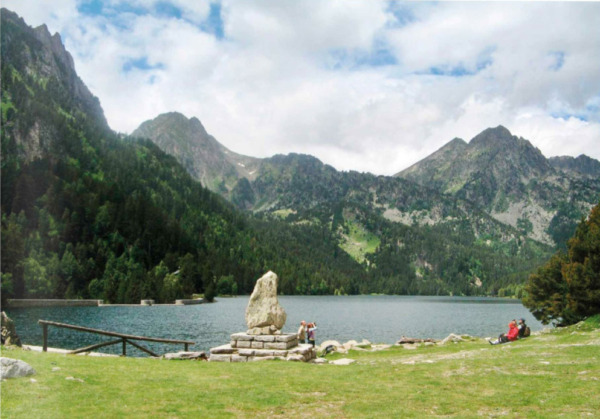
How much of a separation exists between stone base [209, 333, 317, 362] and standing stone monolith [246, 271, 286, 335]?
0.96 metres

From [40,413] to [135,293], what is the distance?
148 metres

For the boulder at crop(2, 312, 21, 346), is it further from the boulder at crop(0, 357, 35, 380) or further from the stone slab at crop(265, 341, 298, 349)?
the stone slab at crop(265, 341, 298, 349)

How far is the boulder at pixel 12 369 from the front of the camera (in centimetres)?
1505

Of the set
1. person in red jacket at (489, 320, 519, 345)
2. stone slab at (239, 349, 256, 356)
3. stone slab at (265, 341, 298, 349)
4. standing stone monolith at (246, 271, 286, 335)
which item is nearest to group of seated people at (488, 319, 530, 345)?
person in red jacket at (489, 320, 519, 345)

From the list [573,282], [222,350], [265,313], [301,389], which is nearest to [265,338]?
[265,313]

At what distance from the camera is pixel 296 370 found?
934 inches

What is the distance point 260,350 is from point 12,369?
54.5ft

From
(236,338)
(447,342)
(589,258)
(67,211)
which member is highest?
(67,211)

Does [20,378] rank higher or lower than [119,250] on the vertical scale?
lower

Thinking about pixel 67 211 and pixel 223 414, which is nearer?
pixel 223 414

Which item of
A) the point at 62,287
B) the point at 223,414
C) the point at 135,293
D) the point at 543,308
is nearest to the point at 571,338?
the point at 543,308

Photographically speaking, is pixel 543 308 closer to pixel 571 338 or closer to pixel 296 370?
pixel 571 338

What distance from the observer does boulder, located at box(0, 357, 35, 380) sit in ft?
49.4

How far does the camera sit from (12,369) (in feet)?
50.4
